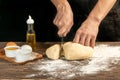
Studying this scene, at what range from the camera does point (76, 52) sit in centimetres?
189

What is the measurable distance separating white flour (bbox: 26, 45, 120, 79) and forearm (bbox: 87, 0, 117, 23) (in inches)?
10.1

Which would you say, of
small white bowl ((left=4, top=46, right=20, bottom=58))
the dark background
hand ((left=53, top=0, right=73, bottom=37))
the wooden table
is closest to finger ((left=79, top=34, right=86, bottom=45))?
hand ((left=53, top=0, right=73, bottom=37))

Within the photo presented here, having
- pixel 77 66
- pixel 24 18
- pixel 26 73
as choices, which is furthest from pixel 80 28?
pixel 24 18

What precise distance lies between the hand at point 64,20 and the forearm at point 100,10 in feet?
0.41

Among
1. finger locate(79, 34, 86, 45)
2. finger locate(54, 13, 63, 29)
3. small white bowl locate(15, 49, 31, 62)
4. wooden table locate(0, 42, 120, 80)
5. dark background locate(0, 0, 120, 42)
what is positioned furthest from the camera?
dark background locate(0, 0, 120, 42)

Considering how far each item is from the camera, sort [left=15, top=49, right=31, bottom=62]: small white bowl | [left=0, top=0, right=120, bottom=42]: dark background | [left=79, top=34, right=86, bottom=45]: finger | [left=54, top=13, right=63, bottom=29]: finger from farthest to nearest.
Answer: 1. [left=0, top=0, right=120, bottom=42]: dark background
2. [left=54, top=13, right=63, bottom=29]: finger
3. [left=79, top=34, right=86, bottom=45]: finger
4. [left=15, top=49, right=31, bottom=62]: small white bowl

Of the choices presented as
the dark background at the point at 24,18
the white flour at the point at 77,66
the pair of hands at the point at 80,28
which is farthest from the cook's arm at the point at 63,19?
the dark background at the point at 24,18

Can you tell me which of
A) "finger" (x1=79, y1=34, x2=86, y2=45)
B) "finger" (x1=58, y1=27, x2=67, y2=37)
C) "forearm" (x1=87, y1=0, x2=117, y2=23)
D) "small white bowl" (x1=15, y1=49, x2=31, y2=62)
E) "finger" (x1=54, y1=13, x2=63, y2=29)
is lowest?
"small white bowl" (x1=15, y1=49, x2=31, y2=62)

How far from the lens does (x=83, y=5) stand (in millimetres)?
2537

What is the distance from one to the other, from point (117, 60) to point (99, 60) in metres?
0.10

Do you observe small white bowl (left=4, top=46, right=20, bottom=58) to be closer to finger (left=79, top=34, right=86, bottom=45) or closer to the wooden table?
the wooden table

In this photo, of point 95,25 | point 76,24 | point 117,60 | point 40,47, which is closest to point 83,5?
point 76,24

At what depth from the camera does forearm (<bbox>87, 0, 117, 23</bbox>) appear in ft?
7.18

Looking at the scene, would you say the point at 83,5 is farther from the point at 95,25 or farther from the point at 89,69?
the point at 89,69
